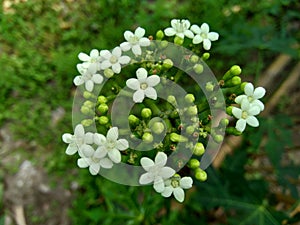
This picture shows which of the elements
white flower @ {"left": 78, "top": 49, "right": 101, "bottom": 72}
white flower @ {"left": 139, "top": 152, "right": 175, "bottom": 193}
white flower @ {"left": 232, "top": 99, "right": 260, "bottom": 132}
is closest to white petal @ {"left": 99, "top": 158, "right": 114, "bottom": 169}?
white flower @ {"left": 139, "top": 152, "right": 175, "bottom": 193}

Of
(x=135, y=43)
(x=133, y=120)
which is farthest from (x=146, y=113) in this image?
(x=135, y=43)

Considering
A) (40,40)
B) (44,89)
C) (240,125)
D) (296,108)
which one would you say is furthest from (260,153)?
(40,40)

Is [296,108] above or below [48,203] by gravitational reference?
above

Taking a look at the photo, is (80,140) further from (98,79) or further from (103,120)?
(98,79)

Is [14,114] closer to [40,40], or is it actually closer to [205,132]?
[40,40]

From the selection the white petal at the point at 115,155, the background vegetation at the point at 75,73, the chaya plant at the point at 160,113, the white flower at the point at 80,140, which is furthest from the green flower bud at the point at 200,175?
the background vegetation at the point at 75,73

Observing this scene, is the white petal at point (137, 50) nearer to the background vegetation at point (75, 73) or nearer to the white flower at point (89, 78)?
the white flower at point (89, 78)
